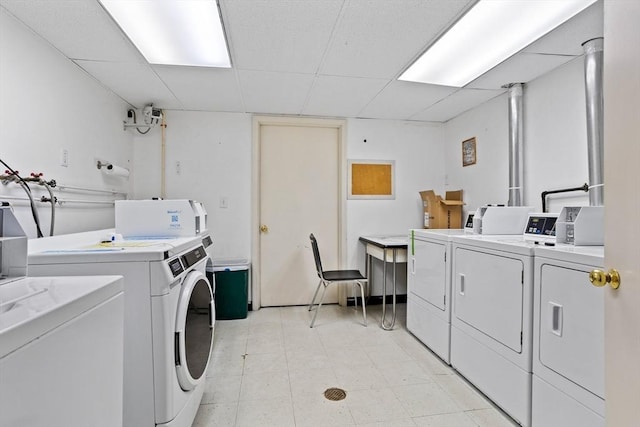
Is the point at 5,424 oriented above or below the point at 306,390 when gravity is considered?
above

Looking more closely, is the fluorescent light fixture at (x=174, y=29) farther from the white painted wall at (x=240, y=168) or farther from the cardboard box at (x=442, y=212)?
the cardboard box at (x=442, y=212)

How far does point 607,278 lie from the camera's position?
84 centimetres

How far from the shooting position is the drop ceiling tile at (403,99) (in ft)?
8.50

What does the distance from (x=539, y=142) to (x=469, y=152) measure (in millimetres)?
830

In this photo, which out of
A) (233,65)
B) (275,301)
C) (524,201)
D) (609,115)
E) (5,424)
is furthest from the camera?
(275,301)

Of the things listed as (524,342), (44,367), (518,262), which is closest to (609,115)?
(518,262)

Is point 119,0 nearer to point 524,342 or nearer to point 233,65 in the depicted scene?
point 233,65

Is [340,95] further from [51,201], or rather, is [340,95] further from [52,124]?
[51,201]

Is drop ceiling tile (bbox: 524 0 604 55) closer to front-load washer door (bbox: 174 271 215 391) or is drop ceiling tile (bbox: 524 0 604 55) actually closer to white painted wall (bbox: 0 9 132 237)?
front-load washer door (bbox: 174 271 215 391)

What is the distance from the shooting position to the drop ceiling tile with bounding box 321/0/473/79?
5.09 feet

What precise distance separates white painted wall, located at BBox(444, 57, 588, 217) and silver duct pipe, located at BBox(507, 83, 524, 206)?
64 millimetres

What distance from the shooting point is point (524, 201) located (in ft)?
7.94

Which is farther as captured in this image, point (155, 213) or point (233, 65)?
point (233, 65)

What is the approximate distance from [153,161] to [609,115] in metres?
3.41
